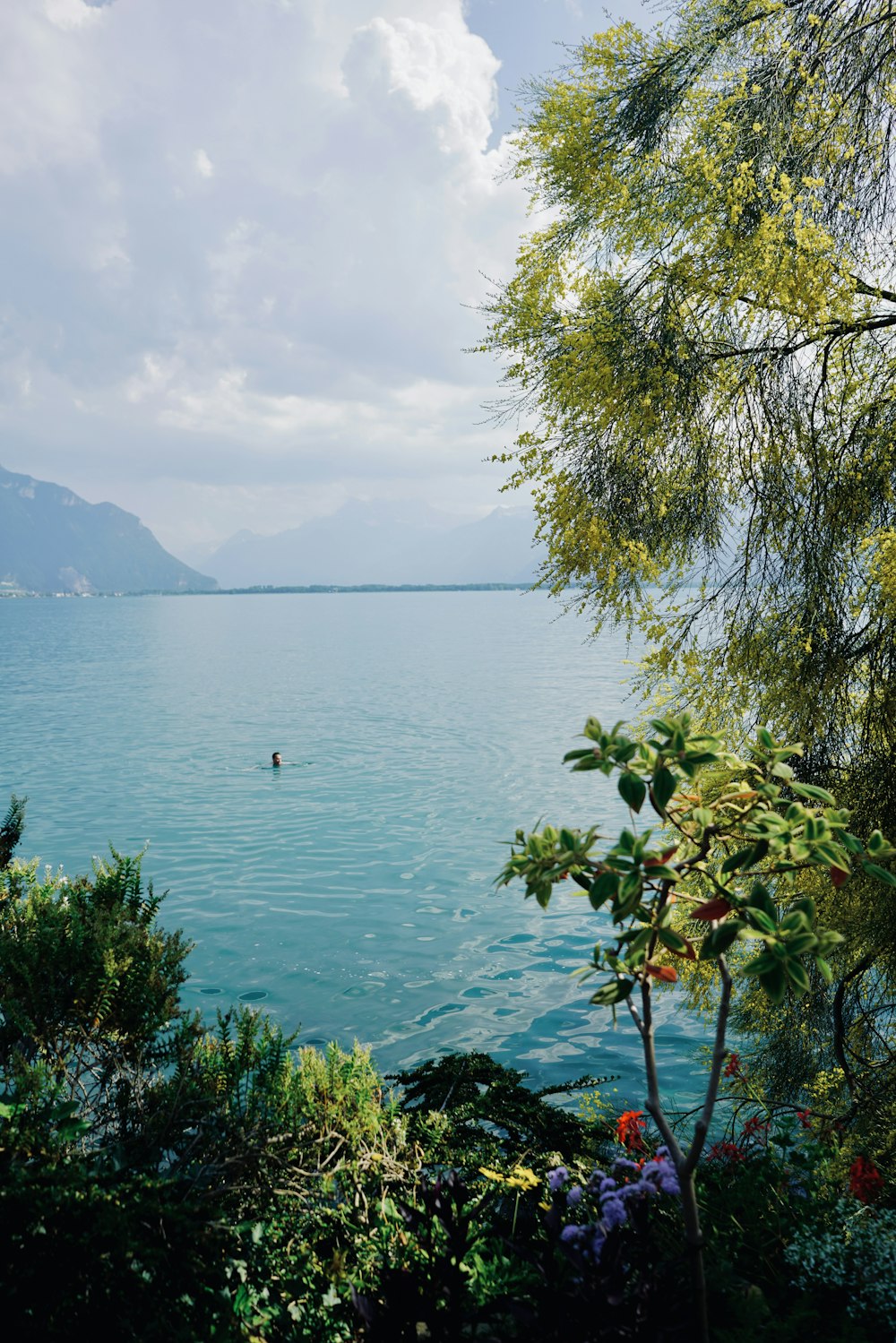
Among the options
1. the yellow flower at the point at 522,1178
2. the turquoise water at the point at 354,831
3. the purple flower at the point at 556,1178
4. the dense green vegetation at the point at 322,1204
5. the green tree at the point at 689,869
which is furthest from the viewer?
the turquoise water at the point at 354,831

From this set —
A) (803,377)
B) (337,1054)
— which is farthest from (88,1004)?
(803,377)

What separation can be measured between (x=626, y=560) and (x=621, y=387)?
124 centimetres

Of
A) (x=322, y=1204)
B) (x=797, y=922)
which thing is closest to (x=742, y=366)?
(x=797, y=922)

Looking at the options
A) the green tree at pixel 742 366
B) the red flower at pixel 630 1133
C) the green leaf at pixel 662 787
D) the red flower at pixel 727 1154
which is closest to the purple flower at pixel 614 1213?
the green leaf at pixel 662 787

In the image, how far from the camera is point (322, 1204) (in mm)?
3424

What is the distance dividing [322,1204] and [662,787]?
235 centimetres

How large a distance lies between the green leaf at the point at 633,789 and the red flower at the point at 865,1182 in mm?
2828

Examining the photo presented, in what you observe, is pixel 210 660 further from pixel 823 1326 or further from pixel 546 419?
pixel 823 1326

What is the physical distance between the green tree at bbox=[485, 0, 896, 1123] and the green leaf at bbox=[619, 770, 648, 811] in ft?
13.3

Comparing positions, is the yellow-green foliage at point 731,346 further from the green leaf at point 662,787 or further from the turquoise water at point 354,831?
the green leaf at point 662,787

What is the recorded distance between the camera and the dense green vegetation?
2703 millimetres

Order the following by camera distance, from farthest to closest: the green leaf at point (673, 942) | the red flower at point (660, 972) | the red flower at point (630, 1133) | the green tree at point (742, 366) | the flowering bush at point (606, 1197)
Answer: the green tree at point (742, 366)
the red flower at point (630, 1133)
the flowering bush at point (606, 1197)
the red flower at point (660, 972)
the green leaf at point (673, 942)

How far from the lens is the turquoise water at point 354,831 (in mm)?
9758

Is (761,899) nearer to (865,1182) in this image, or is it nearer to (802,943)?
(802,943)
